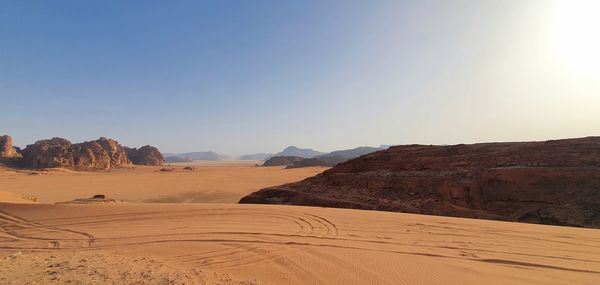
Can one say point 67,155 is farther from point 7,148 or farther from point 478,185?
point 478,185

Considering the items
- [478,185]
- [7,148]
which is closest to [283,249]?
[478,185]

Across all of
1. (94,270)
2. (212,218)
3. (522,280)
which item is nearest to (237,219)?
(212,218)

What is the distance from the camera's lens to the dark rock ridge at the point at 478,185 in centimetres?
1077

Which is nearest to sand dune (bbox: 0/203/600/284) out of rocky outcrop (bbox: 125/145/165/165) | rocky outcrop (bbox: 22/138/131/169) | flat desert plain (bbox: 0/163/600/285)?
flat desert plain (bbox: 0/163/600/285)

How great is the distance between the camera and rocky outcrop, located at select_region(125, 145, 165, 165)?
9056 cm

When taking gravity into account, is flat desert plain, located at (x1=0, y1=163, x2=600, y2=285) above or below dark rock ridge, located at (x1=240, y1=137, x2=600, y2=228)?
below

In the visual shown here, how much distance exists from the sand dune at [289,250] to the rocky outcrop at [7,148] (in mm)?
64707

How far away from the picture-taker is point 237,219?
9172 mm

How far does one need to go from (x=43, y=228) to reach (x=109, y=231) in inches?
79.5

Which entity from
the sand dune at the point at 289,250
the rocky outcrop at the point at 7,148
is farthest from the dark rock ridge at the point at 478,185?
the rocky outcrop at the point at 7,148

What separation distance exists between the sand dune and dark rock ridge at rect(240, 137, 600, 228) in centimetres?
333

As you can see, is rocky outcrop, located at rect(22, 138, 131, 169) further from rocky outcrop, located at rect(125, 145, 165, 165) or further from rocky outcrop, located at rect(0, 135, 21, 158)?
rocky outcrop, located at rect(125, 145, 165, 165)

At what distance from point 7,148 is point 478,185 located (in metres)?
74.4

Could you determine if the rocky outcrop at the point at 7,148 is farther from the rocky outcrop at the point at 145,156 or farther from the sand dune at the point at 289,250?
the sand dune at the point at 289,250
